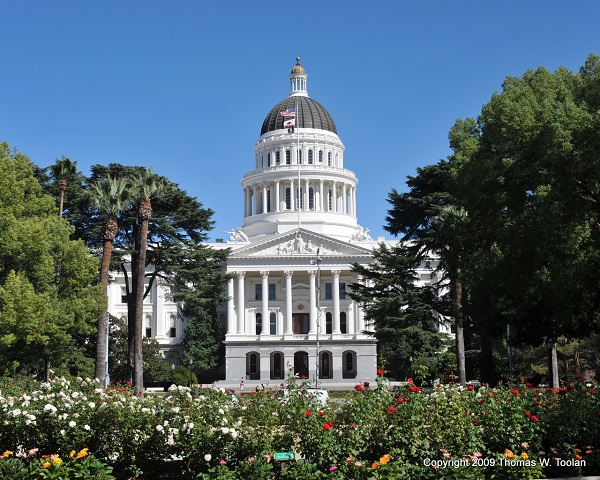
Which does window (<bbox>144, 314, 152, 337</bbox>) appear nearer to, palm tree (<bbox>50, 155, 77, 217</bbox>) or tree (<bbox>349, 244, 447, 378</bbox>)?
tree (<bbox>349, 244, 447, 378</bbox>)

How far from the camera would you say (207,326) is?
244ft

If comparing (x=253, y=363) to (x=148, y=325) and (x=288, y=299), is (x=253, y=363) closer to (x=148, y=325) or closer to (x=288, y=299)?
(x=288, y=299)

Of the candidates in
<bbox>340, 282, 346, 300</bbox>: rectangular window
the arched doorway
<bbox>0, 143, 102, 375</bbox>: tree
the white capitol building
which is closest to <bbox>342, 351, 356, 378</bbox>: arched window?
the white capitol building

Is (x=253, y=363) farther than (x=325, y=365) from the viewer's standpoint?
Yes

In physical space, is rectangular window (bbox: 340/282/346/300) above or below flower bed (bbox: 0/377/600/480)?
above

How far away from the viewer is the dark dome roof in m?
102

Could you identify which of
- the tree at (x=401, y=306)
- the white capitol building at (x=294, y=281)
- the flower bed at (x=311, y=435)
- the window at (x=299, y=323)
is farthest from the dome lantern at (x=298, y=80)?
the flower bed at (x=311, y=435)

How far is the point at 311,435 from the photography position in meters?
13.9

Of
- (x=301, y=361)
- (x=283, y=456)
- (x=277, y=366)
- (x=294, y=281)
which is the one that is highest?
(x=294, y=281)

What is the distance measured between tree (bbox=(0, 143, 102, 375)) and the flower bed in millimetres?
17137

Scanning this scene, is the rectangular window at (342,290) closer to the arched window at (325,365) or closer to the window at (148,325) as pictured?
the arched window at (325,365)

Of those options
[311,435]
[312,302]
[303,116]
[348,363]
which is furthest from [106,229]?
[303,116]

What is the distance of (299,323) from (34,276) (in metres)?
50.1

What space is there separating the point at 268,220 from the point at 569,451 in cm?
8214
